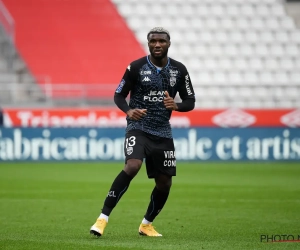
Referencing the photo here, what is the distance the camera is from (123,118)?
25531 mm

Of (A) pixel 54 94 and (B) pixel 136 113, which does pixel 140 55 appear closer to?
(A) pixel 54 94

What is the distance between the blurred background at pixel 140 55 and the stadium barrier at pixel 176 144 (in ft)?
0.46

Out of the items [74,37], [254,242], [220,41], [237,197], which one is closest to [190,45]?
[220,41]

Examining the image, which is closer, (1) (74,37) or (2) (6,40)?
(2) (6,40)

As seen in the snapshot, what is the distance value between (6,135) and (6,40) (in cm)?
598

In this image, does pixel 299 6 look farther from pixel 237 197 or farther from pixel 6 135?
pixel 237 197

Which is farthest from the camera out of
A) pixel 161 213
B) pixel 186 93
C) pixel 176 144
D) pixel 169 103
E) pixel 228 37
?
pixel 228 37

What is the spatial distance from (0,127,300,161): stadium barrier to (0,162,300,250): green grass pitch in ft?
4.61

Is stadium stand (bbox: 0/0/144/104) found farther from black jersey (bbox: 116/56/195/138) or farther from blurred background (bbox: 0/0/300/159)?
black jersey (bbox: 116/56/195/138)

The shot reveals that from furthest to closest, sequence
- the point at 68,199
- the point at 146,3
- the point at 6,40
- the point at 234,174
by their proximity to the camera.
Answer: the point at 146,3
the point at 6,40
the point at 234,174
the point at 68,199

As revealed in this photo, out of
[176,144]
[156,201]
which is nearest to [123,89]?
[156,201]

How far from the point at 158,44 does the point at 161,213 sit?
13.5 ft

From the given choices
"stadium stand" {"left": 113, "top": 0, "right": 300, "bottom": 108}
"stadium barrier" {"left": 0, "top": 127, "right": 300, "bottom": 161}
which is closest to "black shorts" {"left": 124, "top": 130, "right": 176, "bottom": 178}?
"stadium barrier" {"left": 0, "top": 127, "right": 300, "bottom": 161}

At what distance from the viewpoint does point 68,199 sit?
14.4 metres
